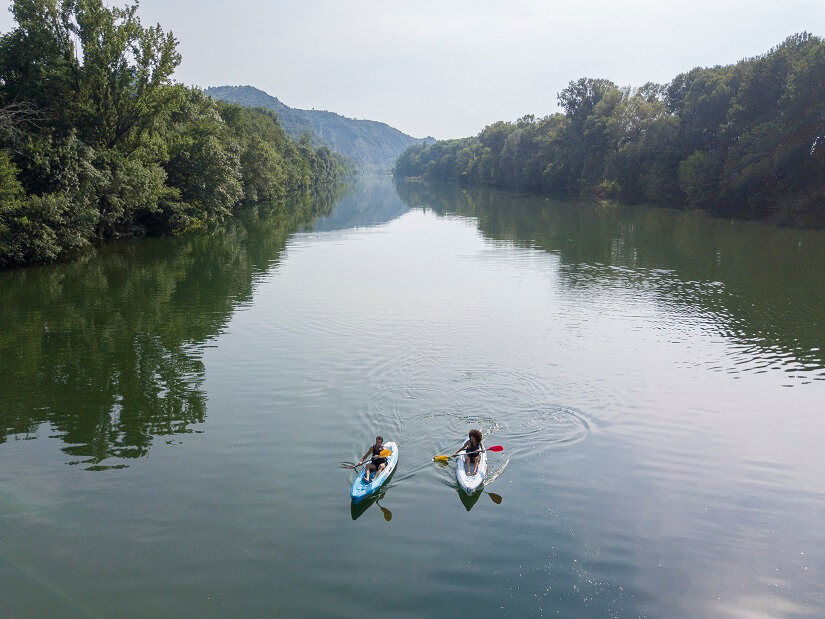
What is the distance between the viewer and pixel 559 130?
10156 cm

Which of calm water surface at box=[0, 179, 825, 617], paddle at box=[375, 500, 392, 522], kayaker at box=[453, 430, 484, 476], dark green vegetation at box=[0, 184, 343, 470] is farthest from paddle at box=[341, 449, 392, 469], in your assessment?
dark green vegetation at box=[0, 184, 343, 470]

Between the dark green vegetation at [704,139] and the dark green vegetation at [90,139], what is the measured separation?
46.7 meters

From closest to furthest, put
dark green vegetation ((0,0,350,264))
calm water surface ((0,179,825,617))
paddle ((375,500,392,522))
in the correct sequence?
calm water surface ((0,179,825,617)) → paddle ((375,500,392,522)) → dark green vegetation ((0,0,350,264))

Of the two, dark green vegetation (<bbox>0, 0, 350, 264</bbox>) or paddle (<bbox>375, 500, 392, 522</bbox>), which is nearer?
A: paddle (<bbox>375, 500, 392, 522</bbox>)

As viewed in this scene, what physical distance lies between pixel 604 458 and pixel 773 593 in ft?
14.0

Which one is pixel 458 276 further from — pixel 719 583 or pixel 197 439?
pixel 719 583

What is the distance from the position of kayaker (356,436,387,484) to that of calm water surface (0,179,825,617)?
16.7 inches

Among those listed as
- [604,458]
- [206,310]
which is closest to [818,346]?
[604,458]

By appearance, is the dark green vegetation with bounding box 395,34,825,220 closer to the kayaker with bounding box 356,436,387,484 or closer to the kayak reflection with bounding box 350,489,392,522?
the kayaker with bounding box 356,436,387,484

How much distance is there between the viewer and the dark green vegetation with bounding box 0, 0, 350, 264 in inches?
1256

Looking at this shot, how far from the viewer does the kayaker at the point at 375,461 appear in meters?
11.5

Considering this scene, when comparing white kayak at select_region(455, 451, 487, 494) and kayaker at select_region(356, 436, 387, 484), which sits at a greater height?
kayaker at select_region(356, 436, 387, 484)

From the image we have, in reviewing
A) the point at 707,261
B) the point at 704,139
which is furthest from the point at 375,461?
the point at 704,139

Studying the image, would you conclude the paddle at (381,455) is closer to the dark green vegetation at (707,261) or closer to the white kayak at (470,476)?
the white kayak at (470,476)
